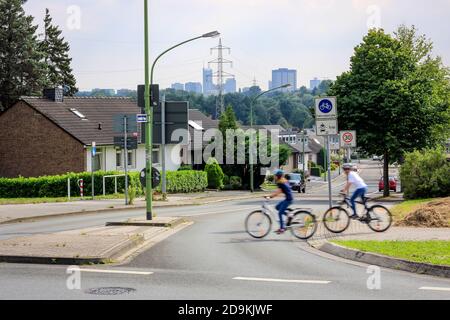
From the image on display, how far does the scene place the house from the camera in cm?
4616

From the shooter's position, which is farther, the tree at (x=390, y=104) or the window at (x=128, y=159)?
the window at (x=128, y=159)

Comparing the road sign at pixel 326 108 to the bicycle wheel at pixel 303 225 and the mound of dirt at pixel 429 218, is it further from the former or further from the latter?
the mound of dirt at pixel 429 218

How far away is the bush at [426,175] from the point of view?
2878cm

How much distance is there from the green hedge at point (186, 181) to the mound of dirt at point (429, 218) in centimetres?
2853

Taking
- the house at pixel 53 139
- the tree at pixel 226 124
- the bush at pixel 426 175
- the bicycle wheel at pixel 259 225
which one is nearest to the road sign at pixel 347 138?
the bush at pixel 426 175

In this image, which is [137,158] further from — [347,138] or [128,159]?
[347,138]

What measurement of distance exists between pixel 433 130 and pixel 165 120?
2071cm

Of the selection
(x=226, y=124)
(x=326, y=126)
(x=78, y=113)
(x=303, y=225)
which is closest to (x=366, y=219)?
(x=303, y=225)

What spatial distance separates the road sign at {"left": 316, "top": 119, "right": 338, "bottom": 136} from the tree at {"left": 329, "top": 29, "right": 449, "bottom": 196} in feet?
70.7

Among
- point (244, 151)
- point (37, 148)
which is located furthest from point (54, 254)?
point (244, 151)

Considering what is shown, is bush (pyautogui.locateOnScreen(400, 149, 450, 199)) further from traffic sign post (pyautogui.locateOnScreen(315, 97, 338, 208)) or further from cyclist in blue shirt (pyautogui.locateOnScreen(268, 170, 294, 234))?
cyclist in blue shirt (pyautogui.locateOnScreen(268, 170, 294, 234))

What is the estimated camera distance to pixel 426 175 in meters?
29.4
